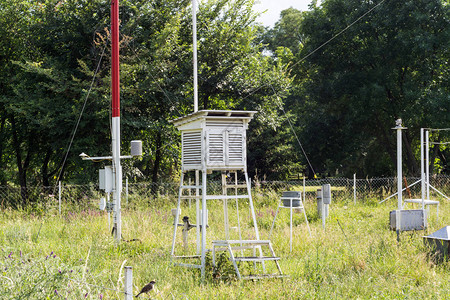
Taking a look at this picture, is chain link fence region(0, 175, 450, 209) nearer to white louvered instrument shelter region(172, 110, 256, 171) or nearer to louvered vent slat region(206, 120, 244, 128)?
white louvered instrument shelter region(172, 110, 256, 171)

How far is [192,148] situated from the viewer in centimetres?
803

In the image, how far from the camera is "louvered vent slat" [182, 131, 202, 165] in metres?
7.88

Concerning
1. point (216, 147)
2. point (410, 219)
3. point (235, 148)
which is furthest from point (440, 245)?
point (216, 147)

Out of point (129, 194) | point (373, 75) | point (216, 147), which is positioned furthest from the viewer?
point (373, 75)

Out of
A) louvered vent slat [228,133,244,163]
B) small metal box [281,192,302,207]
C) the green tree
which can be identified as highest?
the green tree

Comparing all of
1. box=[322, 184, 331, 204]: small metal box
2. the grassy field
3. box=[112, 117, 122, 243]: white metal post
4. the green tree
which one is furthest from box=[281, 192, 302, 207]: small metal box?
the green tree

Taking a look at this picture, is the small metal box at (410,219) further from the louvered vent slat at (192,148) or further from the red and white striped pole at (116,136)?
Answer: the red and white striped pole at (116,136)

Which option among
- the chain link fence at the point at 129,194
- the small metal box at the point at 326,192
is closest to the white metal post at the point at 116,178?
the chain link fence at the point at 129,194

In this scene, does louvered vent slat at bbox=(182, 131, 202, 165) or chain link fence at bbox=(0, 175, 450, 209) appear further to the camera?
chain link fence at bbox=(0, 175, 450, 209)

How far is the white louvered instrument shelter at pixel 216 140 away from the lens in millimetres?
7707

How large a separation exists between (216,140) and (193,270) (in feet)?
7.06

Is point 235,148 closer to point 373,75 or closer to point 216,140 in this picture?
point 216,140

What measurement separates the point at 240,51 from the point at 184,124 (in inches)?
568

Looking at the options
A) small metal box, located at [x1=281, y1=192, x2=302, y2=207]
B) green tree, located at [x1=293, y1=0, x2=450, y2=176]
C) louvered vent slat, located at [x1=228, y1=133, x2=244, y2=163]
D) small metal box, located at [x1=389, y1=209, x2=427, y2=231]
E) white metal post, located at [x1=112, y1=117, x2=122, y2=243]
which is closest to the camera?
louvered vent slat, located at [x1=228, y1=133, x2=244, y2=163]
